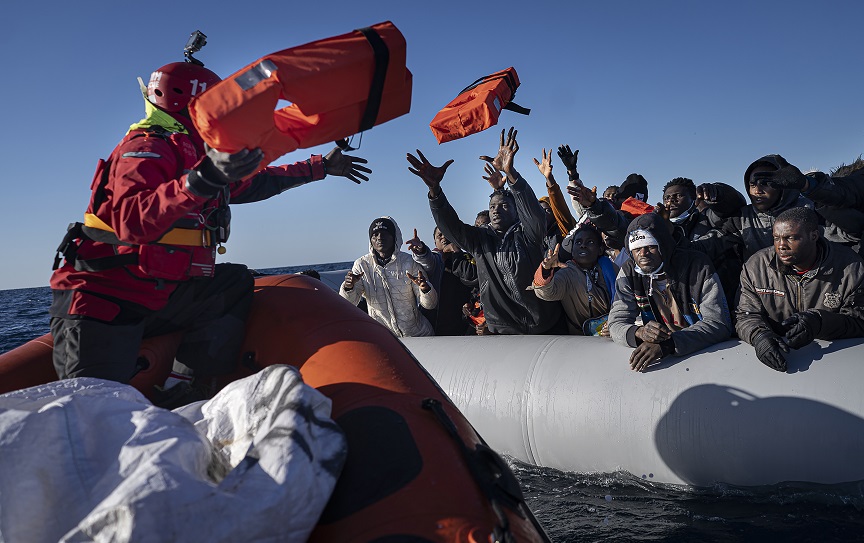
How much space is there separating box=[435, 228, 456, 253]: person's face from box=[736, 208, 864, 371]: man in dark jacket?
3.29 m

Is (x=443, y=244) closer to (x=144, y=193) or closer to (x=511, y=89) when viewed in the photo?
(x=511, y=89)

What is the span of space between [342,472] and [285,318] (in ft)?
3.55

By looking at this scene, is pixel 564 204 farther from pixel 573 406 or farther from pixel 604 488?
pixel 604 488

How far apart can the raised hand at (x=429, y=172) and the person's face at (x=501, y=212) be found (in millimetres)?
426

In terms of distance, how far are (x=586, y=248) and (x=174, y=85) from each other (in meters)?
2.95

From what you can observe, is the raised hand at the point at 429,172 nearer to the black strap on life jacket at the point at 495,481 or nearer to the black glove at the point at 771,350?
the black glove at the point at 771,350

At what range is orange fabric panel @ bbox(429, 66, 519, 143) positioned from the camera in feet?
16.1

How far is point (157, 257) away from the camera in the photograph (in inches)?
93.4

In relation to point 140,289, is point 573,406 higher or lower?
lower

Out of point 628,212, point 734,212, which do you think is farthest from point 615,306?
point 628,212

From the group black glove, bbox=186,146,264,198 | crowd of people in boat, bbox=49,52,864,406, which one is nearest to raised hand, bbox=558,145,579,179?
crowd of people in boat, bbox=49,52,864,406

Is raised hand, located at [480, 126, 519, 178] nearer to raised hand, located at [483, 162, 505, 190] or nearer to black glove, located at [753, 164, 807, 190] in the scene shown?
raised hand, located at [483, 162, 505, 190]

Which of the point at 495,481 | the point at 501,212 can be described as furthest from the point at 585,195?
the point at 495,481

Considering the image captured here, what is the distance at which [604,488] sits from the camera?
11.1ft
